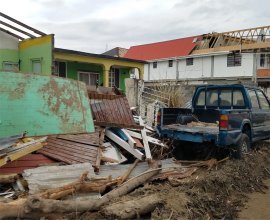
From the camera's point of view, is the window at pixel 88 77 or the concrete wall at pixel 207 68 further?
the concrete wall at pixel 207 68

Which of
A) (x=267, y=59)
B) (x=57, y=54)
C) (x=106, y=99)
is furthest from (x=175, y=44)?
(x=106, y=99)

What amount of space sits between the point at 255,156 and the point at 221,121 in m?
2.02

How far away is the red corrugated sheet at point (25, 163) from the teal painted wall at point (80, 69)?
539 inches

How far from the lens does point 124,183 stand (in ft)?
18.0

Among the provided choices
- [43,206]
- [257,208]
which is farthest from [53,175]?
[257,208]

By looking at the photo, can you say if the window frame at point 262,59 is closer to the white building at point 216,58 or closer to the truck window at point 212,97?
the white building at point 216,58

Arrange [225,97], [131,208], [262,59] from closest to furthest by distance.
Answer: [131,208]
[225,97]
[262,59]

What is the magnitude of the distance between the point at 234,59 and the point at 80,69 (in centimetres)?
1765

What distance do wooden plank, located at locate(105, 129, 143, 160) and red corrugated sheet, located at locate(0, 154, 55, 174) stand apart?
6.53ft

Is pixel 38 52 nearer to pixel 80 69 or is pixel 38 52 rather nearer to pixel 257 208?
pixel 80 69

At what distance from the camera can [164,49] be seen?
39.4m

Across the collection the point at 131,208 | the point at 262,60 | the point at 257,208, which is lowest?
the point at 257,208

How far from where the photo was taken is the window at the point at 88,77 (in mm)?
20072

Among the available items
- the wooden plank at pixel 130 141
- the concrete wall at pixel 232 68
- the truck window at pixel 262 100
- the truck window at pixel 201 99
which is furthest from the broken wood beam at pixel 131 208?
the concrete wall at pixel 232 68
